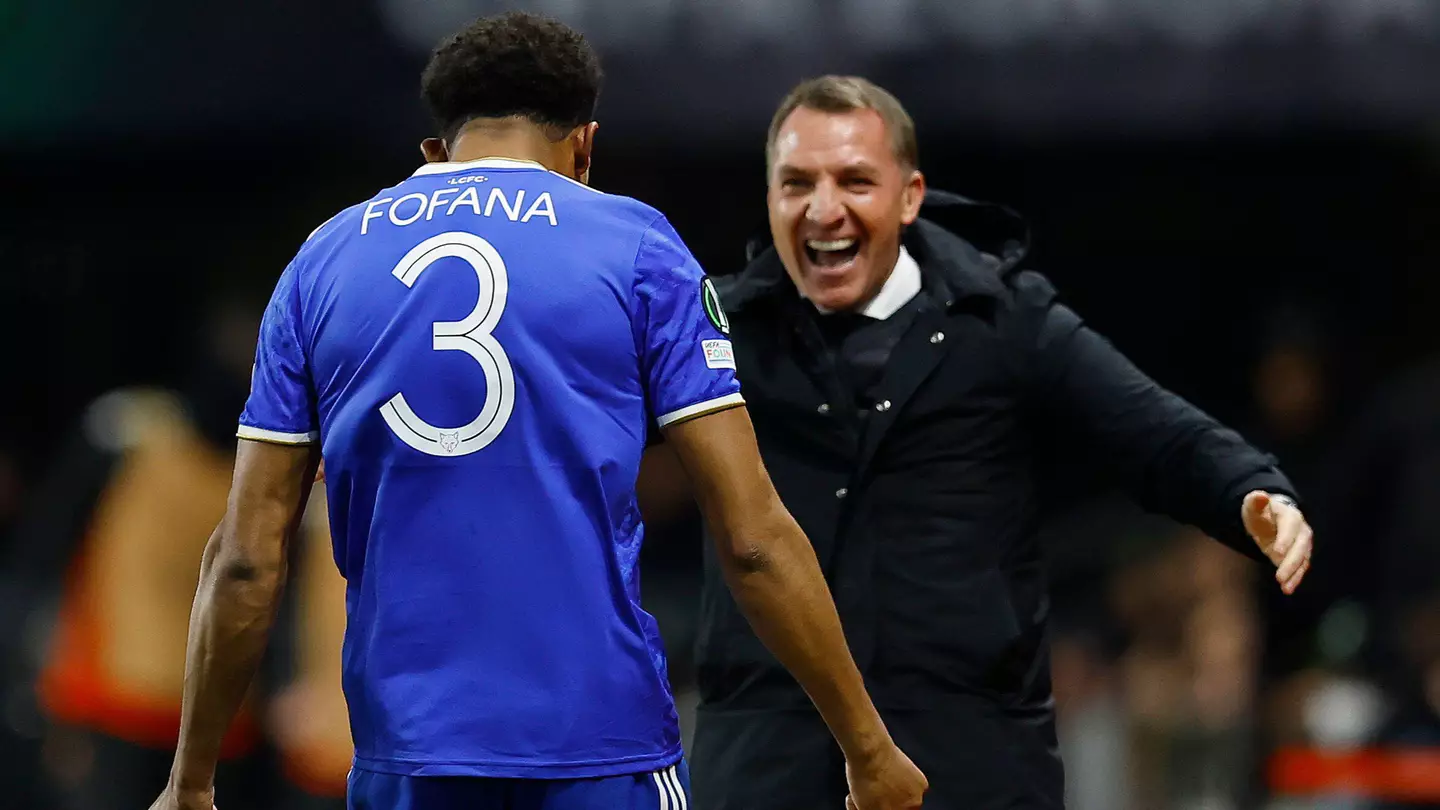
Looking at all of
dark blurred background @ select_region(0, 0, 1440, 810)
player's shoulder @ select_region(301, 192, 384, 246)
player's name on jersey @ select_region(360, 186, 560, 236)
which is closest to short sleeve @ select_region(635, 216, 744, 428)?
player's name on jersey @ select_region(360, 186, 560, 236)

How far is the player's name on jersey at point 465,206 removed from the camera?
3.18 meters

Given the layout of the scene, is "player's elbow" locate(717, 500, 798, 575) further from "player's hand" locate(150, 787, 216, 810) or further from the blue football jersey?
"player's hand" locate(150, 787, 216, 810)

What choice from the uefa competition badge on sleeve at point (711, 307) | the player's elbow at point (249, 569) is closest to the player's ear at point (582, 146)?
the uefa competition badge on sleeve at point (711, 307)

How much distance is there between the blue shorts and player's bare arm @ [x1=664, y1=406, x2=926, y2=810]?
1.01 ft

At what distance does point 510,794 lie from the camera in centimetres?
313

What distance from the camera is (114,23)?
8.82 meters

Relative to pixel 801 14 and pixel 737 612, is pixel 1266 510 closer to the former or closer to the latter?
pixel 737 612

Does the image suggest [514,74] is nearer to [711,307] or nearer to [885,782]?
[711,307]

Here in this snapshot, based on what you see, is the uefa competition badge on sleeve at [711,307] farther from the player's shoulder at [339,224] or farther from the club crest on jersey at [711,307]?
the player's shoulder at [339,224]

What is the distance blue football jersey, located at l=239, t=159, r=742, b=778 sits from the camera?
3.10 meters

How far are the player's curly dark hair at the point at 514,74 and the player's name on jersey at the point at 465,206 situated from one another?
158 millimetres

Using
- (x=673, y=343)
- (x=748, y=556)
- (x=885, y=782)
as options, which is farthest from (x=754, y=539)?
(x=885, y=782)

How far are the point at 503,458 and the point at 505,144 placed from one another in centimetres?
51

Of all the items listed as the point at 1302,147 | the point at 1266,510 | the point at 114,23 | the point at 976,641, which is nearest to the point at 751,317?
the point at 976,641
